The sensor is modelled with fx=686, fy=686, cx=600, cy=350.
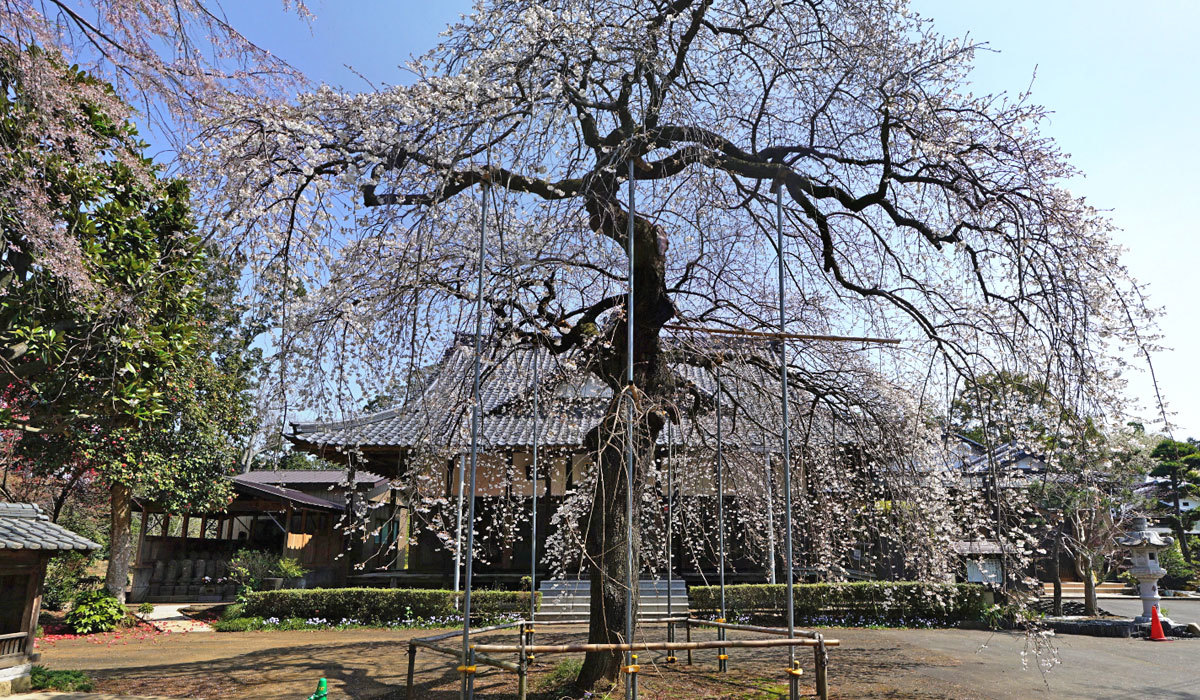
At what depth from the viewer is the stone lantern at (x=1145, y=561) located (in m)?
11.8

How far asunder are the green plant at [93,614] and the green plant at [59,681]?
4.40 metres

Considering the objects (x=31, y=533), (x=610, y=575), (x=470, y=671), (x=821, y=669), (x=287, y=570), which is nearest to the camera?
(x=470, y=671)

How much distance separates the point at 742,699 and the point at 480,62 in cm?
586

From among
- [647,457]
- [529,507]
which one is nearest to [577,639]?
[647,457]

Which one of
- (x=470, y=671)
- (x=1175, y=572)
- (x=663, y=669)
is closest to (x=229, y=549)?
(x=663, y=669)

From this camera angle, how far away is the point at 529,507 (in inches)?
571

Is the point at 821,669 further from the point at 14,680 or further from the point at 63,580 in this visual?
the point at 63,580

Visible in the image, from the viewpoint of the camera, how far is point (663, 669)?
7.57 m

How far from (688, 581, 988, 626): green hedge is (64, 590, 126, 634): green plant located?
32.5ft

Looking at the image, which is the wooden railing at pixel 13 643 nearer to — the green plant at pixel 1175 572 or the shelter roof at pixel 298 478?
the shelter roof at pixel 298 478

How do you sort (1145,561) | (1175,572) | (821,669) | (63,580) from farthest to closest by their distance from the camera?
(1175,572) → (63,580) → (1145,561) → (821,669)

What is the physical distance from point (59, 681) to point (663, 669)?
635 centimetres

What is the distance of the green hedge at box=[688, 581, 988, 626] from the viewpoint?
40.9 feet

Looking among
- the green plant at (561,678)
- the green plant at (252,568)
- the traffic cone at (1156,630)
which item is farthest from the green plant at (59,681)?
the traffic cone at (1156,630)
